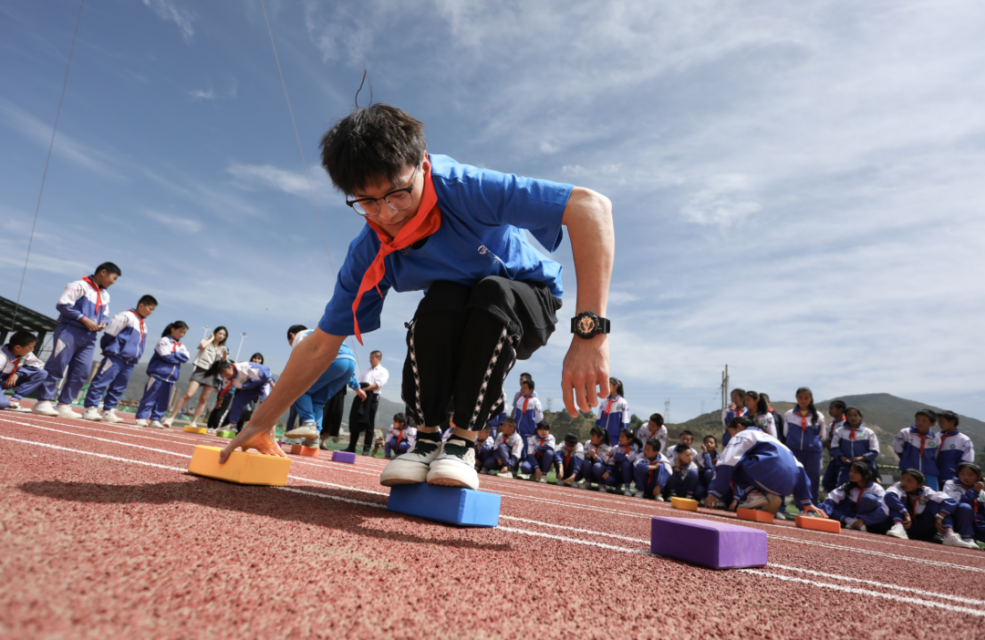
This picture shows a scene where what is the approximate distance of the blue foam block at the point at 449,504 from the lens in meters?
1.60

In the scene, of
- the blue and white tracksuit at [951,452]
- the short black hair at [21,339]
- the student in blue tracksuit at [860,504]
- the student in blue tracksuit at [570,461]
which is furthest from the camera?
the student in blue tracksuit at [570,461]

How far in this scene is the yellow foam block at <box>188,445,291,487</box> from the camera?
193 centimetres

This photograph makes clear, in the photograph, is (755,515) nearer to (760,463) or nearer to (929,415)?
(760,463)

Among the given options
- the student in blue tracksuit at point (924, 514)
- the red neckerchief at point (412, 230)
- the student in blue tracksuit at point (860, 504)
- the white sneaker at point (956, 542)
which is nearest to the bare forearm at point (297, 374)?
the red neckerchief at point (412, 230)

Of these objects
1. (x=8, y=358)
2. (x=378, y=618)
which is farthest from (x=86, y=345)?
(x=378, y=618)

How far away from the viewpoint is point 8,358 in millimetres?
7711

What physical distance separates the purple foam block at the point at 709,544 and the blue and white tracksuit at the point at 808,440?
7.93 m

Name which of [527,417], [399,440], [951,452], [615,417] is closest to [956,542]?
[951,452]

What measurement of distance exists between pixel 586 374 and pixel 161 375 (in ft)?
27.2

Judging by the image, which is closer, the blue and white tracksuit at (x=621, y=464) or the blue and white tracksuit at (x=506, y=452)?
the blue and white tracksuit at (x=621, y=464)

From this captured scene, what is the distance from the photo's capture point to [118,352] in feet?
22.6

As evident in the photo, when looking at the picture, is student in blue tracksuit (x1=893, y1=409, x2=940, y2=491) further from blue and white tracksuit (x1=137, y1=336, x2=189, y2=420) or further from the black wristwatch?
blue and white tracksuit (x1=137, y1=336, x2=189, y2=420)

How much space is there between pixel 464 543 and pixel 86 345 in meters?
7.22

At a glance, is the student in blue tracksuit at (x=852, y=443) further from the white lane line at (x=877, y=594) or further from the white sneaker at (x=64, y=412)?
the white sneaker at (x=64, y=412)
